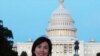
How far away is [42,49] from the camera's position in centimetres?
704

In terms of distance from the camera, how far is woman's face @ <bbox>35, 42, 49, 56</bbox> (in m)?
7.00

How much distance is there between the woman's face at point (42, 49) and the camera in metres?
Result: 7.00

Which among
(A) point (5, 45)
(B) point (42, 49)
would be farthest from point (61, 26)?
Answer: (B) point (42, 49)

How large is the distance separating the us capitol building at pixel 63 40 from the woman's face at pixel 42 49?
15750cm

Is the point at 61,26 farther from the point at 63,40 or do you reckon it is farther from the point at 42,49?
the point at 42,49

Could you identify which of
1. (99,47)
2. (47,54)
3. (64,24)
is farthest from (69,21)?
→ (47,54)

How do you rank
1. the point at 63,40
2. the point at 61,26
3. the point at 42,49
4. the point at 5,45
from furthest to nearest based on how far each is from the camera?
the point at 61,26, the point at 63,40, the point at 5,45, the point at 42,49

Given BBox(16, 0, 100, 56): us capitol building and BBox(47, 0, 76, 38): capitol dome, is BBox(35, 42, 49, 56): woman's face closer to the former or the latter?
BBox(16, 0, 100, 56): us capitol building

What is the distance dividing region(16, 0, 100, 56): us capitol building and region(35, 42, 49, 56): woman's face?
157503 mm

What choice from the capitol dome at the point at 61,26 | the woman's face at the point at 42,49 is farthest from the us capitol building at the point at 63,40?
the woman's face at the point at 42,49

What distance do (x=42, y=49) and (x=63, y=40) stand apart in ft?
528

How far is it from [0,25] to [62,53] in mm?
99469

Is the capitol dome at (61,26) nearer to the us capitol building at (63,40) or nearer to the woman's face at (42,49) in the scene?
the us capitol building at (63,40)

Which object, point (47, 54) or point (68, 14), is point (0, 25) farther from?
point (68, 14)
